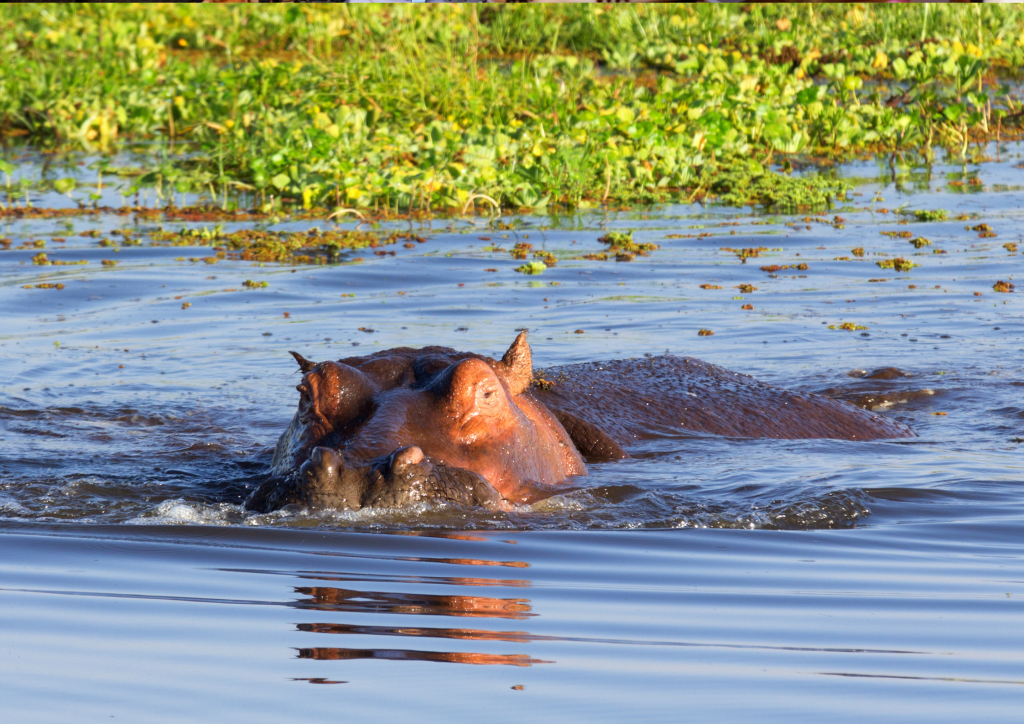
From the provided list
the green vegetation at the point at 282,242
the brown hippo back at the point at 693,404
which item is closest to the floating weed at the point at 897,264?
the green vegetation at the point at 282,242

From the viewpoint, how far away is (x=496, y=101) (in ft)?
47.5

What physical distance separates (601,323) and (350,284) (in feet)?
7.21

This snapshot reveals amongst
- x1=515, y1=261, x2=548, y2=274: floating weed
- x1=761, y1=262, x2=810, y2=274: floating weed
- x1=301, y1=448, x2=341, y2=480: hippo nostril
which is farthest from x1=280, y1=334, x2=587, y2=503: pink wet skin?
x1=761, y1=262, x2=810, y2=274: floating weed

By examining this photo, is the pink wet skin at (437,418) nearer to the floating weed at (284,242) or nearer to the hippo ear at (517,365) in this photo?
the hippo ear at (517,365)

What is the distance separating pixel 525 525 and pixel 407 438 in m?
0.47

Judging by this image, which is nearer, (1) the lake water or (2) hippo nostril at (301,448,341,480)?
(1) the lake water

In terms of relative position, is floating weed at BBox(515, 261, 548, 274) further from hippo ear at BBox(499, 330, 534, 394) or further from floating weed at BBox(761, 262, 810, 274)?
hippo ear at BBox(499, 330, 534, 394)

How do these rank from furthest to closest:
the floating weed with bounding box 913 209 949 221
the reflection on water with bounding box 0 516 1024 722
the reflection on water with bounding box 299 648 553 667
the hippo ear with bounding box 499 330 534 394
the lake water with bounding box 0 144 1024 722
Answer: the floating weed with bounding box 913 209 949 221, the hippo ear with bounding box 499 330 534 394, the reflection on water with bounding box 299 648 553 667, the lake water with bounding box 0 144 1024 722, the reflection on water with bounding box 0 516 1024 722

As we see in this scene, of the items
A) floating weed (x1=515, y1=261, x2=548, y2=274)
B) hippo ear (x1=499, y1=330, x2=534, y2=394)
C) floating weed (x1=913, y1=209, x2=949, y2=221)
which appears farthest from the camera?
floating weed (x1=913, y1=209, x2=949, y2=221)

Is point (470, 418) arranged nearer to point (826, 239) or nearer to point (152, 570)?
point (152, 570)

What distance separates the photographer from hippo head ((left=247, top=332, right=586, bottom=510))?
13.9 ft

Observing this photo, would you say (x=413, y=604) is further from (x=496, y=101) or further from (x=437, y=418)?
(x=496, y=101)

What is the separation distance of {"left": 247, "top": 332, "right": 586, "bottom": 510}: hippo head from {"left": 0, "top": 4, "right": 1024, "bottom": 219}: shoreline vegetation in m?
6.80

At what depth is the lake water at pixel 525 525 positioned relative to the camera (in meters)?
2.93
